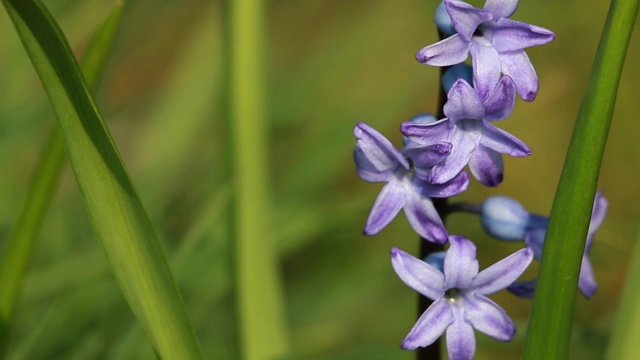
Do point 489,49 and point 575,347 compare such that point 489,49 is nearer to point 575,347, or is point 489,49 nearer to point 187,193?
point 575,347

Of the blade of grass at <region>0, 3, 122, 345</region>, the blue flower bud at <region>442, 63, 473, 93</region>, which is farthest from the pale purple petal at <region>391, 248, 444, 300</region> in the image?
the blade of grass at <region>0, 3, 122, 345</region>

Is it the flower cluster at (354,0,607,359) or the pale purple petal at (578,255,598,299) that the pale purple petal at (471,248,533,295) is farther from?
the pale purple petal at (578,255,598,299)

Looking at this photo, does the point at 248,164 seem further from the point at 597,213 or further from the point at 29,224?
the point at 597,213

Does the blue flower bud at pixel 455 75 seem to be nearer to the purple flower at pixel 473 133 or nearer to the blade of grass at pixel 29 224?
the purple flower at pixel 473 133

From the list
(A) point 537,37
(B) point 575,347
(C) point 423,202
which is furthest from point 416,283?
(B) point 575,347

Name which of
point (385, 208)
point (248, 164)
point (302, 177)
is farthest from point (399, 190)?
point (302, 177)

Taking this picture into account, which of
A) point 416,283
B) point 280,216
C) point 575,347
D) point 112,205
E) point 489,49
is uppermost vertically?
point 489,49
